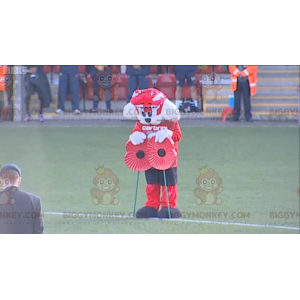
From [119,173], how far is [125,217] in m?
2.33

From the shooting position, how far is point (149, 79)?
901cm

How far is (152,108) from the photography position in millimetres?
6777

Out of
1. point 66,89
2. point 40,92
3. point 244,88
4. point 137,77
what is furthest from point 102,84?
point 244,88

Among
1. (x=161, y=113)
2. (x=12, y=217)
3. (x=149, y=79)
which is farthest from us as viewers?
(x=149, y=79)

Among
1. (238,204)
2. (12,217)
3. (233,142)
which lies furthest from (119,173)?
(12,217)

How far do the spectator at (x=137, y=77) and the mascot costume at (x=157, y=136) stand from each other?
1193 millimetres

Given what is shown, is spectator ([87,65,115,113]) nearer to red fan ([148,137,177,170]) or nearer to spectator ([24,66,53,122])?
spectator ([24,66,53,122])

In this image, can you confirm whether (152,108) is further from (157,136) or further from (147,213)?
(147,213)

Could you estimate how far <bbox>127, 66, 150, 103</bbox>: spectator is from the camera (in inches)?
320

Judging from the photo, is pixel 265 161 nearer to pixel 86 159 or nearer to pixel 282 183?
pixel 282 183

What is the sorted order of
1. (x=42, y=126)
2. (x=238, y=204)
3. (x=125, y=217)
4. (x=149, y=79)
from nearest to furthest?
(x=125, y=217) → (x=238, y=204) → (x=149, y=79) → (x=42, y=126)

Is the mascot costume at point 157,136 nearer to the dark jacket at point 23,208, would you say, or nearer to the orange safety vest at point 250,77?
the dark jacket at point 23,208

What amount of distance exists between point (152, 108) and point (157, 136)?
0.28 meters

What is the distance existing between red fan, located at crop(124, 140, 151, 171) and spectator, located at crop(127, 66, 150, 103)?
1185mm
